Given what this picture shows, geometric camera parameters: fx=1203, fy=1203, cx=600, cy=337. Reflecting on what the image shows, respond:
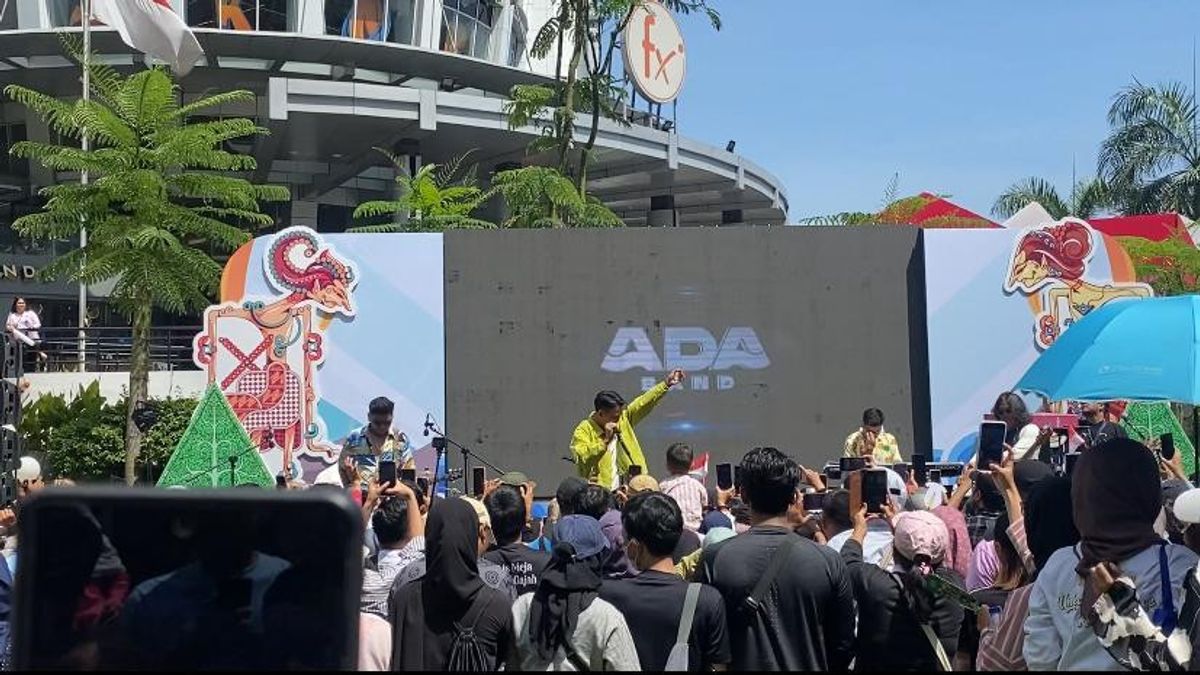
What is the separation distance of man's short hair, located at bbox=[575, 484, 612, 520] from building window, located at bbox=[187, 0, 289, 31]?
2398cm

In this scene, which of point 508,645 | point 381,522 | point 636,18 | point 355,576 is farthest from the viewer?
point 636,18

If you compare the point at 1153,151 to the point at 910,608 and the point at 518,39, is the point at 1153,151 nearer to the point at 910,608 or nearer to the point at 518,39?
the point at 518,39

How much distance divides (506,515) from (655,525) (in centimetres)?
118

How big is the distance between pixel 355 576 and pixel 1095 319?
459 centimetres

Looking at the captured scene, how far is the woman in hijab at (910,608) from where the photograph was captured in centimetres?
409

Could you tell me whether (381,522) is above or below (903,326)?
below

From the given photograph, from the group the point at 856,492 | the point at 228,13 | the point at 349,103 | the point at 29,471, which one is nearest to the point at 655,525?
the point at 856,492

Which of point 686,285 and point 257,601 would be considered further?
point 686,285

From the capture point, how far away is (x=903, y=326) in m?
14.7

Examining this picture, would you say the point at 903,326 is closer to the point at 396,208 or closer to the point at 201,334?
the point at 201,334

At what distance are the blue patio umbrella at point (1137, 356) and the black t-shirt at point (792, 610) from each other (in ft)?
5.59

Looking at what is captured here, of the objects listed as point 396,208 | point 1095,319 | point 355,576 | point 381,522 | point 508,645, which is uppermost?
point 396,208

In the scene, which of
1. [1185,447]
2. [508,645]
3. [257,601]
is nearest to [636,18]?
[1185,447]

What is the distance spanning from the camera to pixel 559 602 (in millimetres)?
4176
